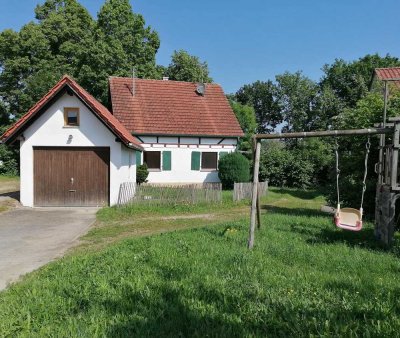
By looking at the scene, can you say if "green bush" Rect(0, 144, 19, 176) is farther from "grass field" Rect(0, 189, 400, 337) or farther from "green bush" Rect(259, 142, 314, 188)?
"grass field" Rect(0, 189, 400, 337)

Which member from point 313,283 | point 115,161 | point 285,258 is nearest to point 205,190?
point 115,161

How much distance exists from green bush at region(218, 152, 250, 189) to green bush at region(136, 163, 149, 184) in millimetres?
4670

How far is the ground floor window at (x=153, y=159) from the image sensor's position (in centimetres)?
2509

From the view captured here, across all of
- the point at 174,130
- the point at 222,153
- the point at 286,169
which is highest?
the point at 174,130

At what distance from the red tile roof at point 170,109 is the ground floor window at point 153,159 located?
136 cm

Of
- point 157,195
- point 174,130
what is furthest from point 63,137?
point 174,130

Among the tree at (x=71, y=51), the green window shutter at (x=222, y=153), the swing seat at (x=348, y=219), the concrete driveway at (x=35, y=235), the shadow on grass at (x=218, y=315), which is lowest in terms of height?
the concrete driveway at (x=35, y=235)

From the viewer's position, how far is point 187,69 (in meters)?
42.3

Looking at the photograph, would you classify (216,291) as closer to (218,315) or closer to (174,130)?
(218,315)

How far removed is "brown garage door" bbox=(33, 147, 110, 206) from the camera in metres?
15.8

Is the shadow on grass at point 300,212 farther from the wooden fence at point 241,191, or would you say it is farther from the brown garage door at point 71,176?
the brown garage door at point 71,176

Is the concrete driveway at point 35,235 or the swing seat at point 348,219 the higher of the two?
the swing seat at point 348,219

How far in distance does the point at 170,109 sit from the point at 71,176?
12085 mm

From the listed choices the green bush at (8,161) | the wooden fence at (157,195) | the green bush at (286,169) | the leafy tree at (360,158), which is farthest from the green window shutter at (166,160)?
the green bush at (8,161)
